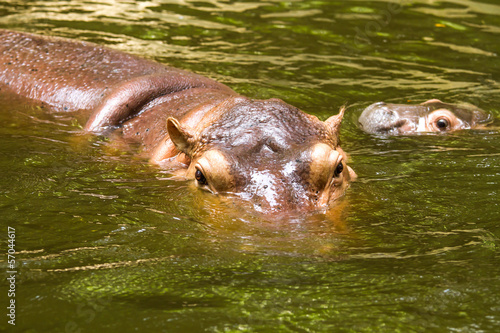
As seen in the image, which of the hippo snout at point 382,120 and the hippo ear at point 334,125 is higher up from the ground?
the hippo ear at point 334,125

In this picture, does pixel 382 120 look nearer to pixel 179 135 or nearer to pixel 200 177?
pixel 179 135

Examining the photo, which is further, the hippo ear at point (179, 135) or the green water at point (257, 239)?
the hippo ear at point (179, 135)

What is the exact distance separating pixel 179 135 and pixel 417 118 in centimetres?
408

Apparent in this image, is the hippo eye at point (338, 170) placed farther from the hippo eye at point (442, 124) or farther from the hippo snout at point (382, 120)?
A: the hippo eye at point (442, 124)

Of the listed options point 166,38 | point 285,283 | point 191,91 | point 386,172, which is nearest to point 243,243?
point 285,283

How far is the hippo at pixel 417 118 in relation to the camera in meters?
8.87

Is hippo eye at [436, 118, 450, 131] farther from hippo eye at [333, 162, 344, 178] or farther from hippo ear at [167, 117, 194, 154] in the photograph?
hippo ear at [167, 117, 194, 154]

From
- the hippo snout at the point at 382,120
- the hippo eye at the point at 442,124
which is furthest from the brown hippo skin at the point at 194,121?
the hippo eye at the point at 442,124

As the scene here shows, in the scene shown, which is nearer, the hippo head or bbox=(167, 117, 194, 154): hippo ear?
the hippo head

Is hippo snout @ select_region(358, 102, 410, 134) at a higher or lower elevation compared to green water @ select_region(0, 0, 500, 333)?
lower

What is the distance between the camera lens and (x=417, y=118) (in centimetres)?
910

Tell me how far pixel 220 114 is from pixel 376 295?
2.49 metres

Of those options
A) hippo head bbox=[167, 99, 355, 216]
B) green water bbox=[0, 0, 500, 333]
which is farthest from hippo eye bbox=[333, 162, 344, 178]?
green water bbox=[0, 0, 500, 333]

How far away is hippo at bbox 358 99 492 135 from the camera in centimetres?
887
